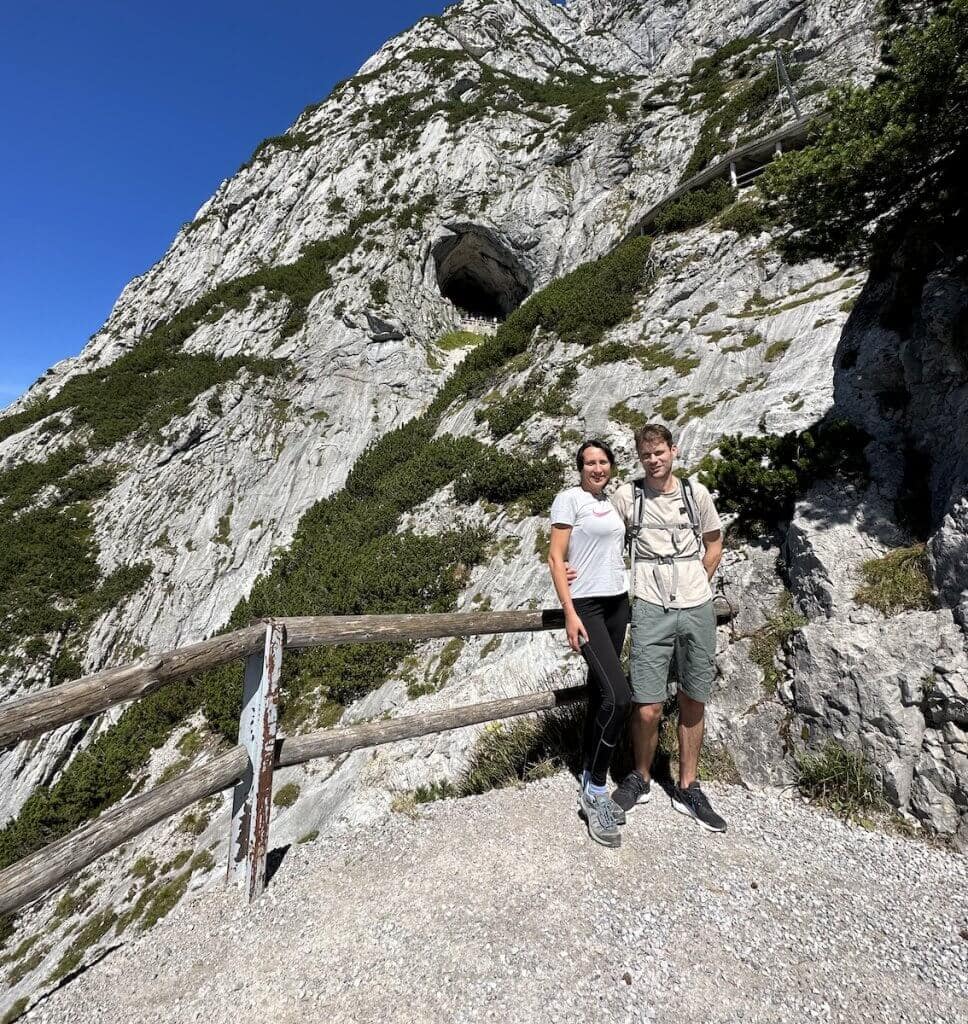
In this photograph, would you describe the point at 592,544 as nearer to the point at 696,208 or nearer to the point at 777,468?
the point at 777,468

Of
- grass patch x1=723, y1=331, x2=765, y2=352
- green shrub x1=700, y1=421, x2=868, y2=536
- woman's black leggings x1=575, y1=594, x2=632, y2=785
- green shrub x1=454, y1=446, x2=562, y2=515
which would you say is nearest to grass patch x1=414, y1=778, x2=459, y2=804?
woman's black leggings x1=575, y1=594, x2=632, y2=785

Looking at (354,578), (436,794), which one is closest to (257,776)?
(436,794)

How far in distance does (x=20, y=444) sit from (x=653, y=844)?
35.3m

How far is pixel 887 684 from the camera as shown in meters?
4.49

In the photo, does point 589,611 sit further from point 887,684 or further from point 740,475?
point 740,475

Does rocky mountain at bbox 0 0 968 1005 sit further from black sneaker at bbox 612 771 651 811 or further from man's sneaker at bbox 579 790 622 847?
man's sneaker at bbox 579 790 622 847

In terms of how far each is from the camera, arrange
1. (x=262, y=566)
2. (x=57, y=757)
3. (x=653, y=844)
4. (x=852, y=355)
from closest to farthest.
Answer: (x=653, y=844)
(x=852, y=355)
(x=57, y=757)
(x=262, y=566)

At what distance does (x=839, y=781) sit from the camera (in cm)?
450

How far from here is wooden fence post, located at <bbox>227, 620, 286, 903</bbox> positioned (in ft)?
12.1

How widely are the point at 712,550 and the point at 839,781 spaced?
7.99 feet

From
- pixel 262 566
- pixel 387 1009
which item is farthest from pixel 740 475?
pixel 262 566

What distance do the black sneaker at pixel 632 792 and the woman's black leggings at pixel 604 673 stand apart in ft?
1.36

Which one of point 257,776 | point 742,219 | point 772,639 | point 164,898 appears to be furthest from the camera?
point 742,219

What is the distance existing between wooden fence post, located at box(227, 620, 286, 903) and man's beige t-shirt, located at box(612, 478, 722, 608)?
323 centimetres
